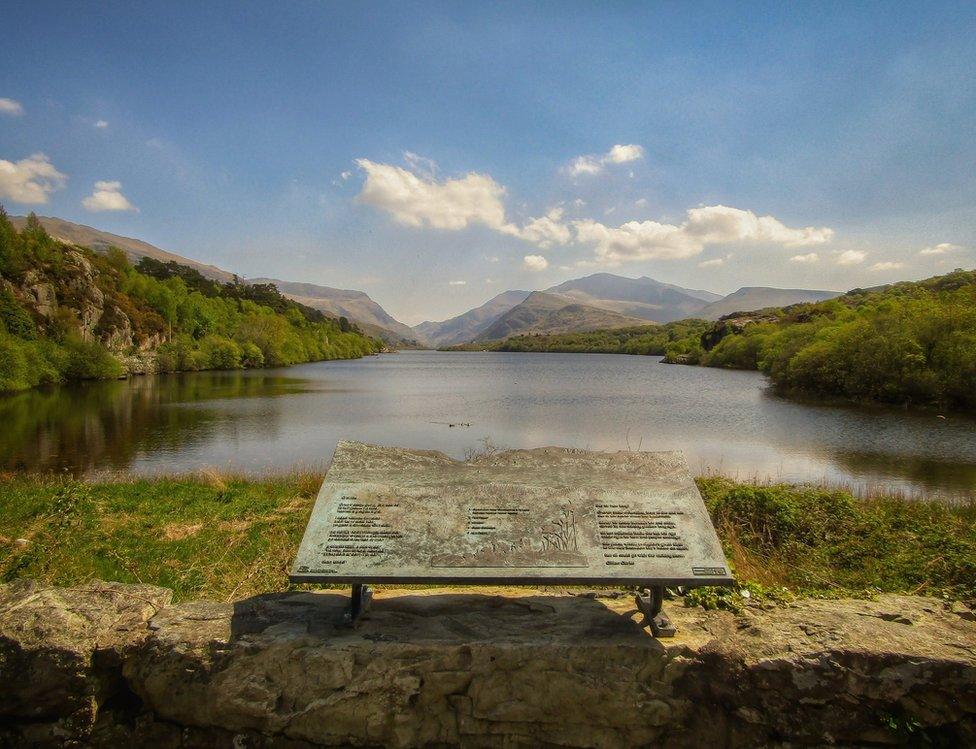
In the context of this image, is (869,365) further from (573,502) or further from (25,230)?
(25,230)

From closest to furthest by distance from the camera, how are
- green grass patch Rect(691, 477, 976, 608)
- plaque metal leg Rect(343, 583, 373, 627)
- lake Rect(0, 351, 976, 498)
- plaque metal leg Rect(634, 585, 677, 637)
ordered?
plaque metal leg Rect(634, 585, 677, 637), plaque metal leg Rect(343, 583, 373, 627), green grass patch Rect(691, 477, 976, 608), lake Rect(0, 351, 976, 498)

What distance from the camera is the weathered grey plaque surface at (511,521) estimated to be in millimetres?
4883

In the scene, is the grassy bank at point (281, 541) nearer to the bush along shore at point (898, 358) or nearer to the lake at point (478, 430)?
the lake at point (478, 430)

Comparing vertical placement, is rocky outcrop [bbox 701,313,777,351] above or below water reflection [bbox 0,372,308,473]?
above

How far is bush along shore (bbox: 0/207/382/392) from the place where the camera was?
5400 centimetres

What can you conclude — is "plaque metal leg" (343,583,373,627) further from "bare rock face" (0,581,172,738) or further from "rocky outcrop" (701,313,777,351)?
"rocky outcrop" (701,313,777,351)

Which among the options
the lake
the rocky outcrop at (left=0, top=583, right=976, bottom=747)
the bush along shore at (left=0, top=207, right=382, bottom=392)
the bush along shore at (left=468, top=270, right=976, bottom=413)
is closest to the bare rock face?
the rocky outcrop at (left=0, top=583, right=976, bottom=747)

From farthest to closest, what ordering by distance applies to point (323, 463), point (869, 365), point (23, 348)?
point (23, 348)
point (869, 365)
point (323, 463)

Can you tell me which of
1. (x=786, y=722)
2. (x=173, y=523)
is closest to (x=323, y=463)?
(x=173, y=523)

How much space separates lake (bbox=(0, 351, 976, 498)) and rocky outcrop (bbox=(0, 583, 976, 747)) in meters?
15.3

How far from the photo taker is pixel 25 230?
2837 inches

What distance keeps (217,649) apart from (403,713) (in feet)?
5.60

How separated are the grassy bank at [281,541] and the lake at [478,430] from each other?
854 centimetres

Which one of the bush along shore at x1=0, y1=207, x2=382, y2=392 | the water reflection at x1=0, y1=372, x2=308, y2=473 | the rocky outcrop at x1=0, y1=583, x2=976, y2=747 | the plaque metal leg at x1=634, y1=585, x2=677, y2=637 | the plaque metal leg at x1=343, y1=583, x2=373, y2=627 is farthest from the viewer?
the bush along shore at x1=0, y1=207, x2=382, y2=392
